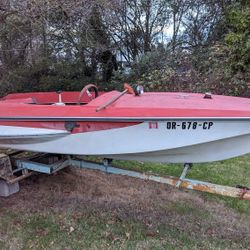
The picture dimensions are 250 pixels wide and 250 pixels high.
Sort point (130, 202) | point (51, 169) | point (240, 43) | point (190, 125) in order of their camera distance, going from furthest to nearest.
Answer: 1. point (240, 43)
2. point (130, 202)
3. point (51, 169)
4. point (190, 125)

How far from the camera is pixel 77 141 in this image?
2.63 meters

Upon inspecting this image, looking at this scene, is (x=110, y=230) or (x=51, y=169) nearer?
(x=110, y=230)

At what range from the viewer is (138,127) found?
8.05 ft

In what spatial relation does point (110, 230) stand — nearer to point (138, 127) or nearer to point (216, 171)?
point (138, 127)

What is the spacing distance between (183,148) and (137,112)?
0.44m

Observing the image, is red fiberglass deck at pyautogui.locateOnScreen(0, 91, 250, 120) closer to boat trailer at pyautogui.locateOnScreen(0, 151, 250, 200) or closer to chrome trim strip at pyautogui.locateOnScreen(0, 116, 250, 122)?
chrome trim strip at pyautogui.locateOnScreen(0, 116, 250, 122)

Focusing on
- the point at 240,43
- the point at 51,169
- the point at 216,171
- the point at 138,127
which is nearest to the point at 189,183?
the point at 138,127

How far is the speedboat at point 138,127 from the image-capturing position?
2.33 metres

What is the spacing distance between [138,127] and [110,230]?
850mm

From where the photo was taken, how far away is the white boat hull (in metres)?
2.34

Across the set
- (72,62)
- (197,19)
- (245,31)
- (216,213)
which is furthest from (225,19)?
(216,213)

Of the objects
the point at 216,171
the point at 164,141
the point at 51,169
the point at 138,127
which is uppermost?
the point at 138,127

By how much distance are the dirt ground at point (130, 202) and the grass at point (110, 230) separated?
2cm

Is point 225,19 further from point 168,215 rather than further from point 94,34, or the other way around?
point 168,215
